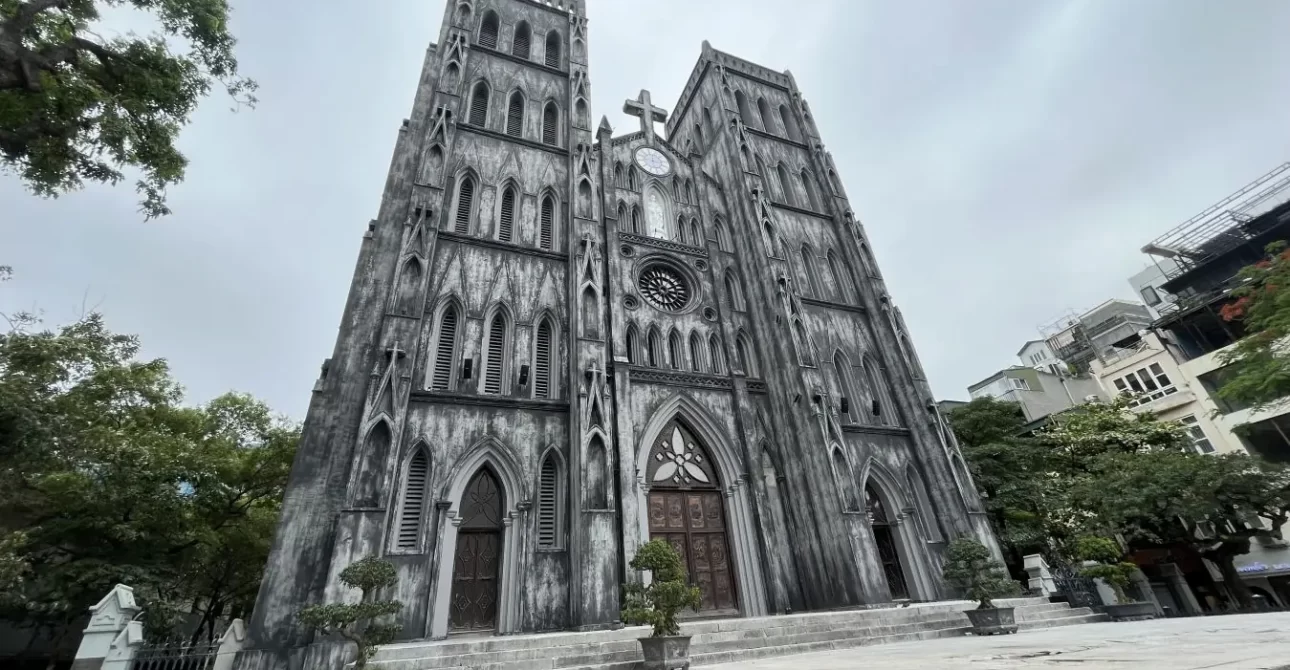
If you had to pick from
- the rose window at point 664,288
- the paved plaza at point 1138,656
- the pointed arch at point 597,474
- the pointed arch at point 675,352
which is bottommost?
the paved plaza at point 1138,656

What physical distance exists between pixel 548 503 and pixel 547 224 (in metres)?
8.39

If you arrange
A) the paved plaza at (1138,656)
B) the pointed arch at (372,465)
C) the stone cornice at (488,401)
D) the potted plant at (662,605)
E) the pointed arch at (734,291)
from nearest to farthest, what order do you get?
the paved plaza at (1138,656) → the potted plant at (662,605) → the pointed arch at (372,465) → the stone cornice at (488,401) → the pointed arch at (734,291)

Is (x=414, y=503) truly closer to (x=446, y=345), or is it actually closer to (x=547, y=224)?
(x=446, y=345)

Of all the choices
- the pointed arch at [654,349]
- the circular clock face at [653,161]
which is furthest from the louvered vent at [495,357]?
the circular clock face at [653,161]

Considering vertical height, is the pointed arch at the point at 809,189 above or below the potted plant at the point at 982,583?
above

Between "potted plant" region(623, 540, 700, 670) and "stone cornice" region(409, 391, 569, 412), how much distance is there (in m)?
4.94

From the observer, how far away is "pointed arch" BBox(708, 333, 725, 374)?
16.2 metres

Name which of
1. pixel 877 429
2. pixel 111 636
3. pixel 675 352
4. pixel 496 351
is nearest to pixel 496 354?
pixel 496 351

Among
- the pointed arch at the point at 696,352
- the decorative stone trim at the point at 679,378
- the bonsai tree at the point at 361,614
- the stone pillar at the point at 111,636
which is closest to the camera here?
the stone pillar at the point at 111,636

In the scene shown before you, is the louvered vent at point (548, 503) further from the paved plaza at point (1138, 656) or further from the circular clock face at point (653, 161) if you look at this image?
the circular clock face at point (653, 161)

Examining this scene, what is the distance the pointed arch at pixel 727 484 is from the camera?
1310 cm

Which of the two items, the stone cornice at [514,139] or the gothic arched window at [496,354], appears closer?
Answer: the gothic arched window at [496,354]

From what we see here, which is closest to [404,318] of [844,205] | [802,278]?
[802,278]

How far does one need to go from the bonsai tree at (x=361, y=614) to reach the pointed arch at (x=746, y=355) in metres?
11.0
